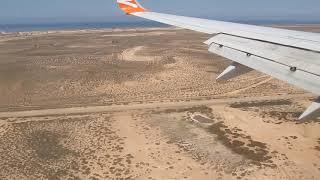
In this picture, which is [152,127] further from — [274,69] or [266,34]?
[274,69]

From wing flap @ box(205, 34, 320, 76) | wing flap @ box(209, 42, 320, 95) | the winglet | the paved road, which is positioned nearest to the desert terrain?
the paved road

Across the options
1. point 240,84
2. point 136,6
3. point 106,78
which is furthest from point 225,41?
point 106,78

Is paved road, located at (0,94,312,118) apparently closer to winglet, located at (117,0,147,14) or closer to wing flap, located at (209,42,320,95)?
winglet, located at (117,0,147,14)

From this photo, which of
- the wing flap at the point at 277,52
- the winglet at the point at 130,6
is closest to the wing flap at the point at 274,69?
the wing flap at the point at 277,52

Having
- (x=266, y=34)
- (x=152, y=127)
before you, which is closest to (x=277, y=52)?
(x=266, y=34)

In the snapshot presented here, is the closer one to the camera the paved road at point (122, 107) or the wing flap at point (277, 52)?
the wing flap at point (277, 52)

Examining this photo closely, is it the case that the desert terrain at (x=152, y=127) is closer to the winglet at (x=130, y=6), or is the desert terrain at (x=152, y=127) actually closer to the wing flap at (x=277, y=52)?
the wing flap at (x=277, y=52)
